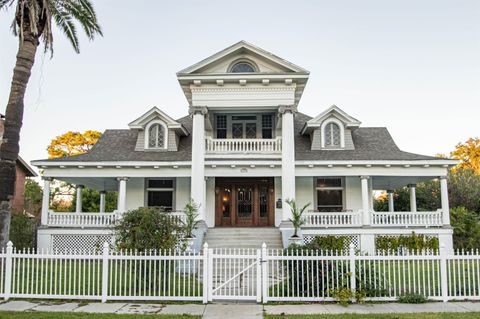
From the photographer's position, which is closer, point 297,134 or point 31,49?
→ point 31,49

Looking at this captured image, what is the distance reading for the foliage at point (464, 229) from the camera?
19.5 m

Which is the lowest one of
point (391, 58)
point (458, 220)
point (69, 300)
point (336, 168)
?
point (69, 300)

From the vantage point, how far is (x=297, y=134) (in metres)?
22.5

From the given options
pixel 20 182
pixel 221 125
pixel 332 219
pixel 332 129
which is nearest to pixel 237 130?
pixel 221 125

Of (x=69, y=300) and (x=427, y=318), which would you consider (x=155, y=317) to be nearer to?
(x=69, y=300)

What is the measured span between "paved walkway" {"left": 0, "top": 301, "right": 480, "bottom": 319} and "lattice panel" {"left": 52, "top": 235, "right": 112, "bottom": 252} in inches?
381

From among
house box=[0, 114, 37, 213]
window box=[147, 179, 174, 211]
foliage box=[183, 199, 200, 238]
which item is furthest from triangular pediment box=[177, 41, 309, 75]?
house box=[0, 114, 37, 213]

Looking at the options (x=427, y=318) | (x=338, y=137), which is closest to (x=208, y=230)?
(x=338, y=137)

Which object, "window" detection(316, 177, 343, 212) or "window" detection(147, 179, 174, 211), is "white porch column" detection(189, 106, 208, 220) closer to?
"window" detection(147, 179, 174, 211)

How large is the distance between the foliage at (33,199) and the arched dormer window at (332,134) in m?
28.2

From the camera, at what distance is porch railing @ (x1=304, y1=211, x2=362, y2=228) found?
18.8m

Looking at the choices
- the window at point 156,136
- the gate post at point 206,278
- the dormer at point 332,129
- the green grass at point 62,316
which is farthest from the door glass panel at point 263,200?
the green grass at point 62,316

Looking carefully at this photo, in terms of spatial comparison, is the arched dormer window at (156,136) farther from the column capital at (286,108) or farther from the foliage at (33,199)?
the foliage at (33,199)

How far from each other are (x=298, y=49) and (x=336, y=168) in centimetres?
651
